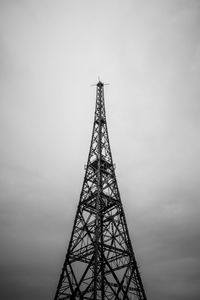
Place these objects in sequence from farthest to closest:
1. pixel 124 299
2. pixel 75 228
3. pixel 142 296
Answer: pixel 75 228 < pixel 142 296 < pixel 124 299

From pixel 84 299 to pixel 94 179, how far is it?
23.6 ft

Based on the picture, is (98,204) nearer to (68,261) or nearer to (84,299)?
(68,261)

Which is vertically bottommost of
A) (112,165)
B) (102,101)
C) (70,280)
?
(70,280)

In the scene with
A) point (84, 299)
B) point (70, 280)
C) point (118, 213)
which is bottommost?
point (84, 299)

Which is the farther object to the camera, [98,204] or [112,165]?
[112,165]

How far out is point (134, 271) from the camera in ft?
40.0

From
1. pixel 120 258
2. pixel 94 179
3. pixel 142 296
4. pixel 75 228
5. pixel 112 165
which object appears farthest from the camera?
pixel 112 165

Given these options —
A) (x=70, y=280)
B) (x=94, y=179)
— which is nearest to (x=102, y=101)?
(x=94, y=179)

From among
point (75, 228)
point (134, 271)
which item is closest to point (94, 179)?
point (75, 228)

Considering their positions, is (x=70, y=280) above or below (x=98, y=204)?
below

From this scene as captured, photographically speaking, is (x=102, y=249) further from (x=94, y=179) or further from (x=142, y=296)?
(x=94, y=179)

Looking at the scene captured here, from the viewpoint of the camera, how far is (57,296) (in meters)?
11.9

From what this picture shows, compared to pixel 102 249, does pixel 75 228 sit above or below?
above

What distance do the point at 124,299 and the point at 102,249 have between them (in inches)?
101
